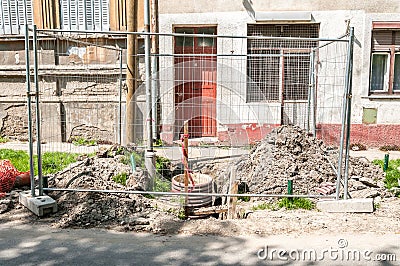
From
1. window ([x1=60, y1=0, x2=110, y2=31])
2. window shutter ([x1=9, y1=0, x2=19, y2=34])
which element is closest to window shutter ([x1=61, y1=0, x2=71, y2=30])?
window ([x1=60, y1=0, x2=110, y2=31])

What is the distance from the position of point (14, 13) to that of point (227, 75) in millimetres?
6295

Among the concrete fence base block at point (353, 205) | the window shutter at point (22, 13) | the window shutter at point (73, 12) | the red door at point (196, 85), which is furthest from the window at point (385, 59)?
the window shutter at point (22, 13)

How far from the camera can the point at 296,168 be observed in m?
6.07

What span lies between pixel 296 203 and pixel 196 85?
5.35 m

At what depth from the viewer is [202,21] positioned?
380 inches

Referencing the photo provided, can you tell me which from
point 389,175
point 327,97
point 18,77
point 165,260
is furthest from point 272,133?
point 18,77

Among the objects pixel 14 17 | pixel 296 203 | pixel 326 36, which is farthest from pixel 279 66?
pixel 14 17

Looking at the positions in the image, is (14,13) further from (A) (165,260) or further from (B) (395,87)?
(B) (395,87)

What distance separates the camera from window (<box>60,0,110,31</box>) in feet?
32.8

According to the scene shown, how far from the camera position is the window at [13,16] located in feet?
33.2

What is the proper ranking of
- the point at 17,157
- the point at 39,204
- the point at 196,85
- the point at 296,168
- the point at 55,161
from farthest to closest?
the point at 196,85 < the point at 17,157 < the point at 55,161 < the point at 296,168 < the point at 39,204

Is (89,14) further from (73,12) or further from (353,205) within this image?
(353,205)

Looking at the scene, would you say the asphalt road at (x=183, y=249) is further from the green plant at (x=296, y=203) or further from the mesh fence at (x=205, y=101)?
the mesh fence at (x=205, y=101)

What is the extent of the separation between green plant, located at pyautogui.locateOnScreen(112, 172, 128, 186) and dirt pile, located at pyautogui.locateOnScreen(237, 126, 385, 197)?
1914 millimetres
